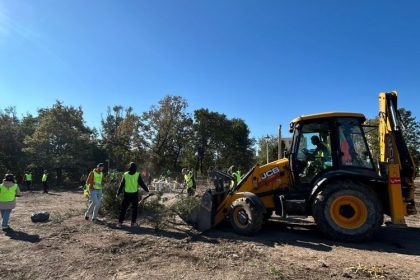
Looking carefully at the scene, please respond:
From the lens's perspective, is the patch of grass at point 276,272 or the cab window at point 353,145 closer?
the patch of grass at point 276,272

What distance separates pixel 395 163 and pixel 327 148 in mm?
1440

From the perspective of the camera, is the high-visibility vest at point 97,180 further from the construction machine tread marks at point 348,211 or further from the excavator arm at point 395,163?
the excavator arm at point 395,163

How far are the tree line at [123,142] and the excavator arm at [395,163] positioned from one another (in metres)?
30.2

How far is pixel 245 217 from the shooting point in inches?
335

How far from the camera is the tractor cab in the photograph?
27.2 ft

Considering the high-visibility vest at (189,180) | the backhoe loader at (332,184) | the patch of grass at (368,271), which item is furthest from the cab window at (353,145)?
the high-visibility vest at (189,180)

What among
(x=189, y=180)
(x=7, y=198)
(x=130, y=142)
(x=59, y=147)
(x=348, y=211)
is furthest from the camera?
(x=130, y=142)

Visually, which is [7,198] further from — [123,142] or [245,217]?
[123,142]

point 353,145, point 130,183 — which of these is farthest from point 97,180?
point 353,145

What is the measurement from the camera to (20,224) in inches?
412

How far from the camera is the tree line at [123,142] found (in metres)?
38.4

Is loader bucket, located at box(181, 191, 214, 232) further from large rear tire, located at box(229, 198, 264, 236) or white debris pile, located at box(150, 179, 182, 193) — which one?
white debris pile, located at box(150, 179, 182, 193)

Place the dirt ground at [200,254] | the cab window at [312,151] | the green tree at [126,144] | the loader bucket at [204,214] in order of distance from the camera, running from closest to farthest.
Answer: the dirt ground at [200,254] < the cab window at [312,151] < the loader bucket at [204,214] < the green tree at [126,144]

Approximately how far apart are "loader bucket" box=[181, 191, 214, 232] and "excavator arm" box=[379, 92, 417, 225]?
13.1 ft
